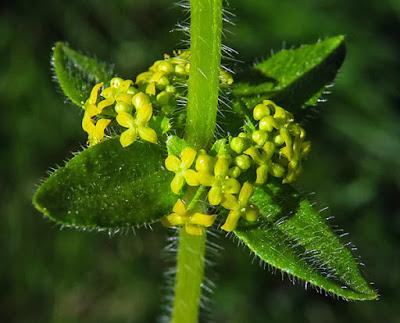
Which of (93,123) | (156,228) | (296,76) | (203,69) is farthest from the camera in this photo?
(156,228)

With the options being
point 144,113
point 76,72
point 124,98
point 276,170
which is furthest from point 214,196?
point 76,72

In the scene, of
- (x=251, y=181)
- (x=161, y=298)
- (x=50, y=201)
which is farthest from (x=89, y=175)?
(x=161, y=298)

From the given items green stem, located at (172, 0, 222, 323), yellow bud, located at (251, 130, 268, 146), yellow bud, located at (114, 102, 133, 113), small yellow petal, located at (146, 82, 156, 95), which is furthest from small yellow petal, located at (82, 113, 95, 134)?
yellow bud, located at (251, 130, 268, 146)

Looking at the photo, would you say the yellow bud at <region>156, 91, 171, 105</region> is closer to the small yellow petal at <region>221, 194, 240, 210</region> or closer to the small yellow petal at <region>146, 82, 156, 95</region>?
the small yellow petal at <region>146, 82, 156, 95</region>

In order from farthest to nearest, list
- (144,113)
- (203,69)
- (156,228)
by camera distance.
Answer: (156,228) → (144,113) → (203,69)

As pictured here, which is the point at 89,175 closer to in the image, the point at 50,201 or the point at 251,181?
the point at 50,201

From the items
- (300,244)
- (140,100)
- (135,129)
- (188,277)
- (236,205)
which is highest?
(140,100)

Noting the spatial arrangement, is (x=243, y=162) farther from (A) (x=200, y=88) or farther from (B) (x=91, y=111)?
(B) (x=91, y=111)

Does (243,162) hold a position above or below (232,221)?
above
